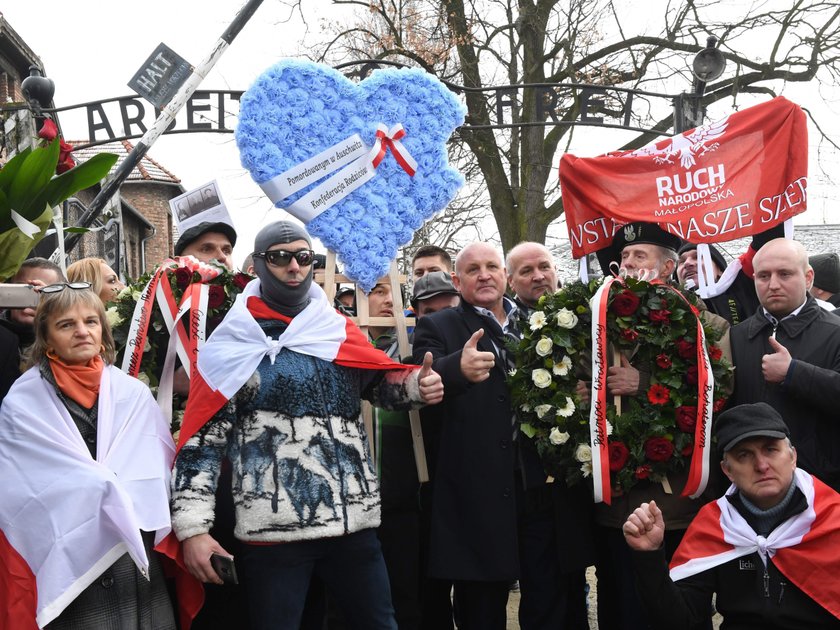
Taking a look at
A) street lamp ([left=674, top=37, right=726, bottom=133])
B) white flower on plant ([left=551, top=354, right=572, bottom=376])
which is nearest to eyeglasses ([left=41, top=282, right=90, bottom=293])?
white flower on plant ([left=551, top=354, right=572, bottom=376])

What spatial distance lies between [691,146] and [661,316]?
1.73 m

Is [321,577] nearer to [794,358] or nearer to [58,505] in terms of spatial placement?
[58,505]

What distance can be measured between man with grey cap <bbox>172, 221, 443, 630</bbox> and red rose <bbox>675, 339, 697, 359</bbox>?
1.55m

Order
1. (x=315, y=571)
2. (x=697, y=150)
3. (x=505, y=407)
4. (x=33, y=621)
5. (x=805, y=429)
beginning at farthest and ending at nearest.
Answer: (x=697, y=150) < (x=505, y=407) < (x=805, y=429) < (x=315, y=571) < (x=33, y=621)

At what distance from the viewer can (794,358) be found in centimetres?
435

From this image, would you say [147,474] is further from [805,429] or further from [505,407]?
[805,429]

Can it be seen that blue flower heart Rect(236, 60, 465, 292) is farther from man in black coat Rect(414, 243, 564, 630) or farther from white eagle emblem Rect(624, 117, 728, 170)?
white eagle emblem Rect(624, 117, 728, 170)

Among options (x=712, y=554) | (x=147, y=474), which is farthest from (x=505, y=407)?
(x=147, y=474)

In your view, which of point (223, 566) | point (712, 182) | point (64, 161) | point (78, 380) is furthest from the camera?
point (712, 182)

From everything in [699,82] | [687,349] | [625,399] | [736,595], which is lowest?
[736,595]

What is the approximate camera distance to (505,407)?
4.60 metres

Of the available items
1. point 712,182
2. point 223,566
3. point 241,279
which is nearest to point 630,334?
point 712,182

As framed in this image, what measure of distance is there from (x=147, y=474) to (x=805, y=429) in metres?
2.98

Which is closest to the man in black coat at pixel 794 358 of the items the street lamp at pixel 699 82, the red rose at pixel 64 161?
the red rose at pixel 64 161
